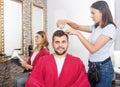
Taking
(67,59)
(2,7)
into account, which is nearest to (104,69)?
(67,59)

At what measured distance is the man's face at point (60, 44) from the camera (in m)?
2.05

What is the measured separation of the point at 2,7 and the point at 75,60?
55.6 inches

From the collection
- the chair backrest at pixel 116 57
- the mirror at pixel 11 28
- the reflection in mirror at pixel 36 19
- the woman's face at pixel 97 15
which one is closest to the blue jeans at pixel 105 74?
the woman's face at pixel 97 15

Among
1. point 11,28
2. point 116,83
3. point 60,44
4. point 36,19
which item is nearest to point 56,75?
point 60,44

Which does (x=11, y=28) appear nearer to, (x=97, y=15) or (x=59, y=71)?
(x=59, y=71)

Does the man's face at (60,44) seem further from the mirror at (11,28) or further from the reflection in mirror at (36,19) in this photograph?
the reflection in mirror at (36,19)

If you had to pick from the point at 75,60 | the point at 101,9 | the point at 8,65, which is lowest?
the point at 8,65

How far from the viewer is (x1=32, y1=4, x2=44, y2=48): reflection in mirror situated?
13.0ft

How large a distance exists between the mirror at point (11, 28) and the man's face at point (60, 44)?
1152mm

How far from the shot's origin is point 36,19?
161 inches

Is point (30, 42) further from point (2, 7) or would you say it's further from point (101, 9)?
point (101, 9)

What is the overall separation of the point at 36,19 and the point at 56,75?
2.28 m

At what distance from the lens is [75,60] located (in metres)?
2.07

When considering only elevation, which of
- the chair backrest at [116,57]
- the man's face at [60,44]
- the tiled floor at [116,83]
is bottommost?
the tiled floor at [116,83]
